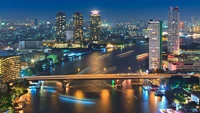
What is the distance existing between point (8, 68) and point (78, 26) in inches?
709

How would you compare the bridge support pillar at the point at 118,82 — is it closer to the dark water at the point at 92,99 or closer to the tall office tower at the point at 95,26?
the dark water at the point at 92,99

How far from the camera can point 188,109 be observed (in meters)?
8.45

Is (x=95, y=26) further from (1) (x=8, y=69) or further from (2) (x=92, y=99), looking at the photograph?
(2) (x=92, y=99)

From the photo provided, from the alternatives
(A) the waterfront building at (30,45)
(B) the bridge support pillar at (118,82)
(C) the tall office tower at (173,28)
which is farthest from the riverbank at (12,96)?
(A) the waterfront building at (30,45)

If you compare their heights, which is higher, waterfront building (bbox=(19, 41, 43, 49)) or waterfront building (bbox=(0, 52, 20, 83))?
waterfront building (bbox=(19, 41, 43, 49))

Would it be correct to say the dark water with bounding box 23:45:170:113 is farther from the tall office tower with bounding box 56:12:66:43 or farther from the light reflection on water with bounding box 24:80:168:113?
the tall office tower with bounding box 56:12:66:43

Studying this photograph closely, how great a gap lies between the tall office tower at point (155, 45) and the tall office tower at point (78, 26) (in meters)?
12.9

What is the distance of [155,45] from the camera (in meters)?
16.5

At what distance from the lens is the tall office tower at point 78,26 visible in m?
29.7

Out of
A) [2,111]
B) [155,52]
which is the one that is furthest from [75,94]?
[155,52]

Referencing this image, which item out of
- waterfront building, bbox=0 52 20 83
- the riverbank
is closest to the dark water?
the riverbank

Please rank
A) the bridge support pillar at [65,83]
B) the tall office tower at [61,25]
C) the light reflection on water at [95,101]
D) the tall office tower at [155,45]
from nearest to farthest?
the light reflection on water at [95,101]
the bridge support pillar at [65,83]
the tall office tower at [155,45]
the tall office tower at [61,25]

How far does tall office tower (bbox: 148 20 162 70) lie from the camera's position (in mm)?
15844

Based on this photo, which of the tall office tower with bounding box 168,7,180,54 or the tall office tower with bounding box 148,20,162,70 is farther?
the tall office tower with bounding box 168,7,180,54
